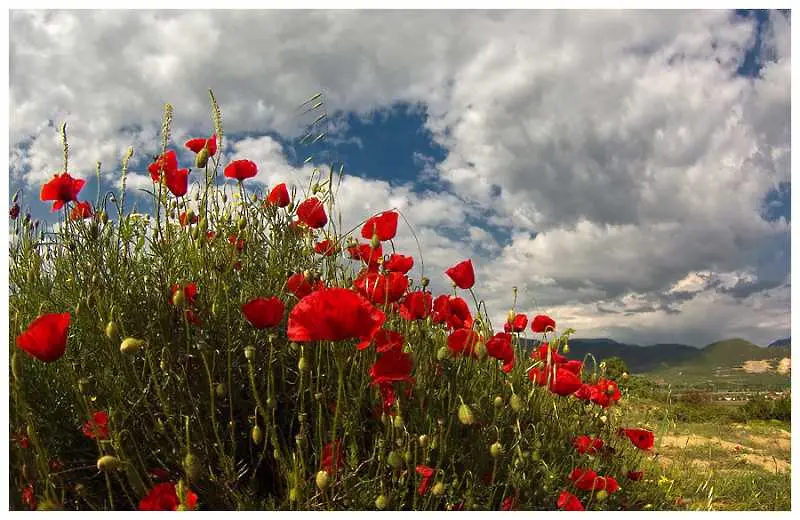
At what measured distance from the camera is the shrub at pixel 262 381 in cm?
197

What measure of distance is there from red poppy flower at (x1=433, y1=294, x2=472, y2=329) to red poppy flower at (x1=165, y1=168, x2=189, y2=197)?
1.29m

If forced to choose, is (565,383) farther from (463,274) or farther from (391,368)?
(391,368)

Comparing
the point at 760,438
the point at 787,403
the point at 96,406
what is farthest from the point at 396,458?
the point at 787,403

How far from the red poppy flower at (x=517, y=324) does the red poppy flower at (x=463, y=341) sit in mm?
626

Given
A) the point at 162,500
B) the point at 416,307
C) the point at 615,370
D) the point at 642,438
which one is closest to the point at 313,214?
the point at 416,307

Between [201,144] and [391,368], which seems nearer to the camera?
[391,368]

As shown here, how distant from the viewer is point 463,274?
2611mm

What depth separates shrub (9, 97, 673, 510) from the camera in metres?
1.97

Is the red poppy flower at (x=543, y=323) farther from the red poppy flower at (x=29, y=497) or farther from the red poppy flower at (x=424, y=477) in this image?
the red poppy flower at (x=29, y=497)

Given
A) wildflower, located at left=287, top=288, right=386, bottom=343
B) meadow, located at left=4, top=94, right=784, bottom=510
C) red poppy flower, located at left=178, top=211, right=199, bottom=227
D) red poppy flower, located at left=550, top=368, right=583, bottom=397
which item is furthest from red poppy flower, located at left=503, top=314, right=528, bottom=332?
red poppy flower, located at left=178, top=211, right=199, bottom=227

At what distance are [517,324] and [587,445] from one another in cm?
62

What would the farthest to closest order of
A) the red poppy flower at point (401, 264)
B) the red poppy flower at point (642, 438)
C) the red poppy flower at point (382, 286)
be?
the red poppy flower at point (642, 438) < the red poppy flower at point (401, 264) < the red poppy flower at point (382, 286)

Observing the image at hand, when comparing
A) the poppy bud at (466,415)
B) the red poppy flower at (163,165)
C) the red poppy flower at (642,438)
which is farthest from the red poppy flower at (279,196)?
the red poppy flower at (642,438)
